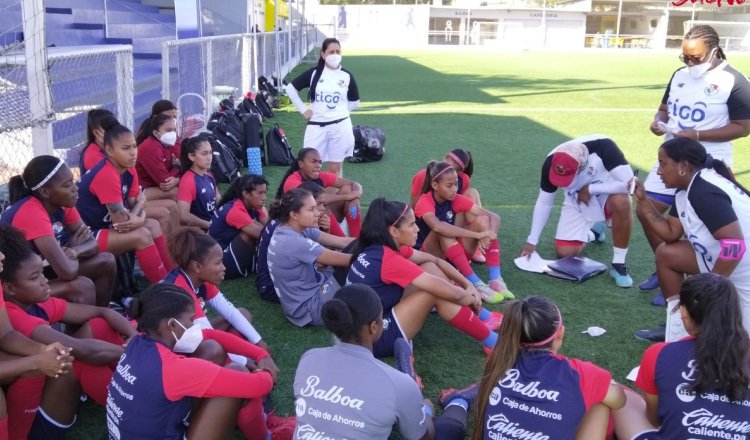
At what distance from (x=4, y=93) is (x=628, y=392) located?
4.22 meters

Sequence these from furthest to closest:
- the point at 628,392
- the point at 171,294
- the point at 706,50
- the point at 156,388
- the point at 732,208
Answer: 1. the point at 706,50
2. the point at 732,208
3. the point at 628,392
4. the point at 171,294
5. the point at 156,388

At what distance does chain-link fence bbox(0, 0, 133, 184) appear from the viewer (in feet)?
14.4

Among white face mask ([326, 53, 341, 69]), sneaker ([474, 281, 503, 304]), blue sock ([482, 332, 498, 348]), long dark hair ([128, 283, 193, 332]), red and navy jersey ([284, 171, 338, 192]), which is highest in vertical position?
white face mask ([326, 53, 341, 69])

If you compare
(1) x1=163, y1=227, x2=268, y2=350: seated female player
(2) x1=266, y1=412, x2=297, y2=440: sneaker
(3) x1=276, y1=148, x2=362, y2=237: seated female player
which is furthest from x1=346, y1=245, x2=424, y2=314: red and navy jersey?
(3) x1=276, y1=148, x2=362, y2=237: seated female player

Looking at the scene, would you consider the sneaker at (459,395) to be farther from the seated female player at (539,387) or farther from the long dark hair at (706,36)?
the long dark hair at (706,36)

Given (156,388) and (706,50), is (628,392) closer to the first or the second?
(156,388)

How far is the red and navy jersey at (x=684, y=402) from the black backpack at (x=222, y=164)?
21.4 feet

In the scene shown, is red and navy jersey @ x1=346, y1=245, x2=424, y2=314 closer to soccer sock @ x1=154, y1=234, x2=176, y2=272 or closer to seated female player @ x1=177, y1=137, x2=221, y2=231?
soccer sock @ x1=154, y1=234, x2=176, y2=272

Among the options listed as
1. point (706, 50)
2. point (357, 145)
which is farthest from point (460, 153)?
point (357, 145)

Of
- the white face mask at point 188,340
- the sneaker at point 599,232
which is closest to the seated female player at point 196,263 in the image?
the white face mask at point 188,340

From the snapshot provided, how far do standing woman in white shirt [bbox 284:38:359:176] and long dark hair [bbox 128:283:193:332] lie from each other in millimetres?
5014

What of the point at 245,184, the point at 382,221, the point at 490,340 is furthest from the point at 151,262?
the point at 490,340

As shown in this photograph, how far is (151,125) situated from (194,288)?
9.05ft

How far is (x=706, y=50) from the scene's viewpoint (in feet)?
17.3
